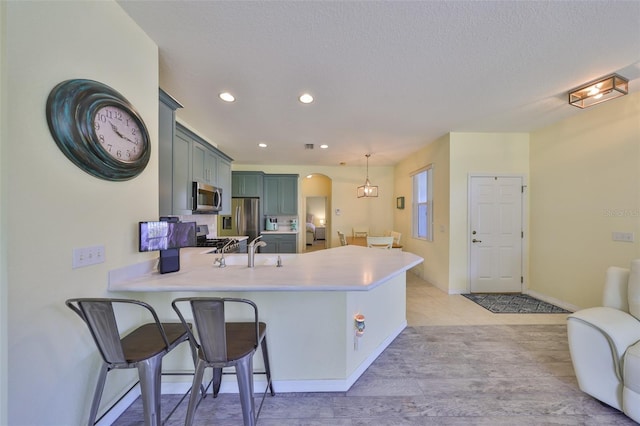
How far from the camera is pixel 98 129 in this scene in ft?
4.25

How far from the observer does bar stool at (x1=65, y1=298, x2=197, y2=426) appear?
44.5 inches

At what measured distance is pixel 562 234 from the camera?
3.19 meters

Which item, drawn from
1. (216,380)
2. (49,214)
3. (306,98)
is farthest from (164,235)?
(306,98)

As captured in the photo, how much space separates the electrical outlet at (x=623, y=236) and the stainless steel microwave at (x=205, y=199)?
16.1 feet

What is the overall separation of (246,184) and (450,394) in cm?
513

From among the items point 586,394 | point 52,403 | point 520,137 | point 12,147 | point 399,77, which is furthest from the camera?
point 520,137

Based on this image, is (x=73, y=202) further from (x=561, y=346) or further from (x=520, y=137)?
(x=520, y=137)

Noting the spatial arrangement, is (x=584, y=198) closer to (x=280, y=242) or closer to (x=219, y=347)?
(x=219, y=347)

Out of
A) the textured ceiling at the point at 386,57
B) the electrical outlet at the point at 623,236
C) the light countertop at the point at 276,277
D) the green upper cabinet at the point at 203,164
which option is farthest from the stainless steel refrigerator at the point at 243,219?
the electrical outlet at the point at 623,236

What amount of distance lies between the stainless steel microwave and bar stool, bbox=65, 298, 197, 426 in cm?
187

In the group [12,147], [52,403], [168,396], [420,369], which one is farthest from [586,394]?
[12,147]

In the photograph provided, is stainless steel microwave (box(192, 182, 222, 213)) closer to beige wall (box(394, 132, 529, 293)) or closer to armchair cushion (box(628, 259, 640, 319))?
beige wall (box(394, 132, 529, 293))

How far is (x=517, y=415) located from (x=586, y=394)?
2.24 feet

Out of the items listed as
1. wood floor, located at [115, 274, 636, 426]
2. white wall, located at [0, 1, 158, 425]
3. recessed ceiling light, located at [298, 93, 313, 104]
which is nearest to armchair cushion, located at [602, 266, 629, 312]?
wood floor, located at [115, 274, 636, 426]
